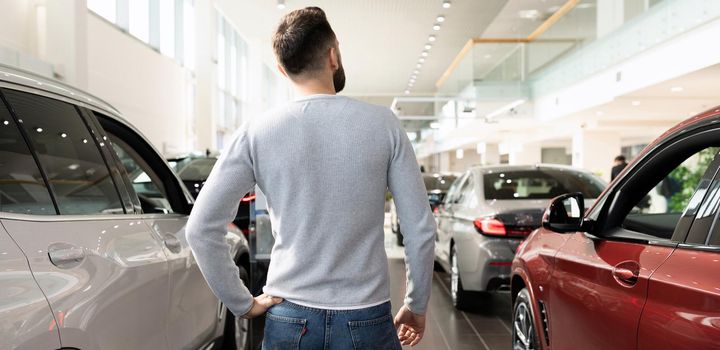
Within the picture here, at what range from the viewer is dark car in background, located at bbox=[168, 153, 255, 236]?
629 centimetres

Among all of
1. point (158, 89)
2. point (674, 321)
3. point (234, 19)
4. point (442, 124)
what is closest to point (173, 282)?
point (674, 321)

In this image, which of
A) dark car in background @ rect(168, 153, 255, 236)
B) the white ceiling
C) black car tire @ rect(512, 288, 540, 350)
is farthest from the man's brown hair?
the white ceiling

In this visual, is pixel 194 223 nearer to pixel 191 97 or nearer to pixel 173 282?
pixel 173 282

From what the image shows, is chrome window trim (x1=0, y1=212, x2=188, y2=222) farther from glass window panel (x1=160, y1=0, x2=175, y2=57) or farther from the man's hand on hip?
glass window panel (x1=160, y1=0, x2=175, y2=57)

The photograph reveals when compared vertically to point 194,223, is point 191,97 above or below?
above

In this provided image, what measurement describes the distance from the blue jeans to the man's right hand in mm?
157

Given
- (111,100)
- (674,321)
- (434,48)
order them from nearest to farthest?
(674,321) < (111,100) < (434,48)

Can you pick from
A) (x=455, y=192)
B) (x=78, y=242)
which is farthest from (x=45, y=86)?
(x=455, y=192)

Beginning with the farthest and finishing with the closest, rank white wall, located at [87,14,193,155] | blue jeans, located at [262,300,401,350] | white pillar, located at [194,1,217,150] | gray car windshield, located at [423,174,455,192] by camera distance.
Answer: white pillar, located at [194,1,217,150]
gray car windshield, located at [423,174,455,192]
white wall, located at [87,14,193,155]
blue jeans, located at [262,300,401,350]

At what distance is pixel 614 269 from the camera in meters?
2.16

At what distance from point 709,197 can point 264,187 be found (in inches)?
48.8

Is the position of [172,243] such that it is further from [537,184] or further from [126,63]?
[126,63]

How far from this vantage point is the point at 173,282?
271 centimetres

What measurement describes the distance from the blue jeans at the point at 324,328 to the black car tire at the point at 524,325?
1.82 meters
